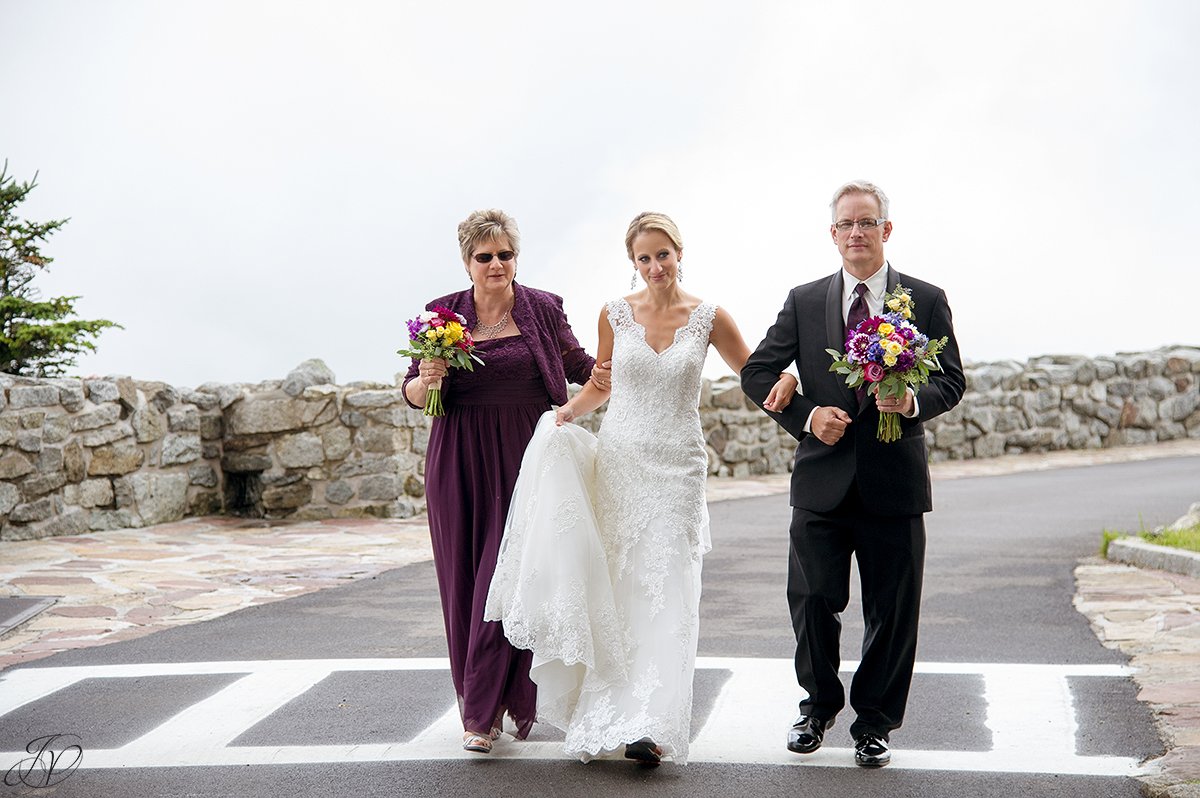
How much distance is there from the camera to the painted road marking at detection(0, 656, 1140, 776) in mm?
4879

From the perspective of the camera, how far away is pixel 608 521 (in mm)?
5078

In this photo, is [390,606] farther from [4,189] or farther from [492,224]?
[4,189]

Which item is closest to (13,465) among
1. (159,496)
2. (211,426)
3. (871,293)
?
(159,496)

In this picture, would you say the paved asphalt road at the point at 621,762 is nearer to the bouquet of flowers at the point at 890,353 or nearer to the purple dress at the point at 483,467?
the purple dress at the point at 483,467

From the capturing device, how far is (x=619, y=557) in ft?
16.4

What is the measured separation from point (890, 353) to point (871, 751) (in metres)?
1.47

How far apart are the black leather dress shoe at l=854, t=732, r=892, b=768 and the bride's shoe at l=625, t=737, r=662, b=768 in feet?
2.39

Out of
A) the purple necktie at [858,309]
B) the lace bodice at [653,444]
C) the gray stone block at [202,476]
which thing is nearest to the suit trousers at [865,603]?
the lace bodice at [653,444]

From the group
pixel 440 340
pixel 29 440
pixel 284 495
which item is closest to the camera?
pixel 440 340

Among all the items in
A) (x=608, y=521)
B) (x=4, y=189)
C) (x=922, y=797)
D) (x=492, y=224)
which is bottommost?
(x=922, y=797)

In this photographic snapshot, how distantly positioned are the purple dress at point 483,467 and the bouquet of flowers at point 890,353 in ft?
4.73

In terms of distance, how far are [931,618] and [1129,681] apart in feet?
6.08

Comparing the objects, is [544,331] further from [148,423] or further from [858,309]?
[148,423]

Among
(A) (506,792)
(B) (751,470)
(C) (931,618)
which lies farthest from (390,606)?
(B) (751,470)
